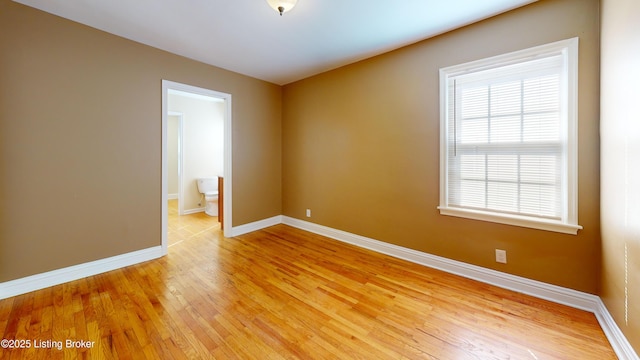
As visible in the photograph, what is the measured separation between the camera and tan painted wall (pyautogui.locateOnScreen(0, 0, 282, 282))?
79.5 inches

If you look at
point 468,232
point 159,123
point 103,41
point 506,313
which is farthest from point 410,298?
point 103,41

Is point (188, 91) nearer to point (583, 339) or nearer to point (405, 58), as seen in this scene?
point (405, 58)

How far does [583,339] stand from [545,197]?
41.2 inches

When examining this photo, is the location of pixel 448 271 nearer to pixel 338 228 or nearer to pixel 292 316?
pixel 338 228

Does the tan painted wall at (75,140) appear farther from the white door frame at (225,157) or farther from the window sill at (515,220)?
the window sill at (515,220)

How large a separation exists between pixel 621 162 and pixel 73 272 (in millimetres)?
4540

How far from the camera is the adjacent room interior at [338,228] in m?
1.53

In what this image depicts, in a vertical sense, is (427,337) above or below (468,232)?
below

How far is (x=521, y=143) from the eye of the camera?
6.86 feet

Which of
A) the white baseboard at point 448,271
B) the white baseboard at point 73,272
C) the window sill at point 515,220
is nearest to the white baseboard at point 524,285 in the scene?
the white baseboard at point 448,271

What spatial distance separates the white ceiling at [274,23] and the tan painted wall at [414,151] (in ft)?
0.85

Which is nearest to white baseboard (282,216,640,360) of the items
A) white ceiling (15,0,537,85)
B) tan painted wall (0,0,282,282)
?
white ceiling (15,0,537,85)

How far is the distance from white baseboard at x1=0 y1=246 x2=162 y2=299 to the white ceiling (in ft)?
7.99

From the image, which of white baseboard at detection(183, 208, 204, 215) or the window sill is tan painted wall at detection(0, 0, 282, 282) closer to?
white baseboard at detection(183, 208, 204, 215)
